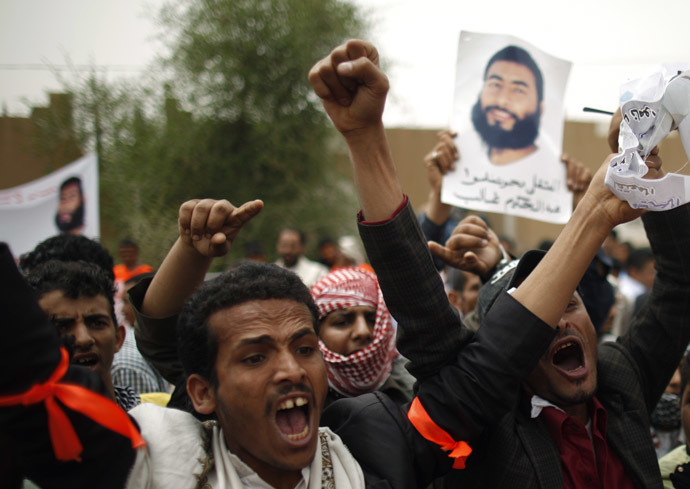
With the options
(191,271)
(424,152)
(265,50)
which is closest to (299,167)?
(265,50)

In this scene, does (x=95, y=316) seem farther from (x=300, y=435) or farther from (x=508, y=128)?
(x=508, y=128)

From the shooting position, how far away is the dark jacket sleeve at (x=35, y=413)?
1337 millimetres

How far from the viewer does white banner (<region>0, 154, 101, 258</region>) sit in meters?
5.59

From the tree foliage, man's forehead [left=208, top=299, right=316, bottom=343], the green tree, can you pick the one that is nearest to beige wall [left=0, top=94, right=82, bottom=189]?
the tree foliage

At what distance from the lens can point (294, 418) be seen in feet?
5.79

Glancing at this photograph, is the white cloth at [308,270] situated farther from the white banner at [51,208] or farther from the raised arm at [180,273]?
the raised arm at [180,273]

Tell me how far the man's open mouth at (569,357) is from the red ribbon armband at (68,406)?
4.50ft

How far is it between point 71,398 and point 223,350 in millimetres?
495

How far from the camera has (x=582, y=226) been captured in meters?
1.81

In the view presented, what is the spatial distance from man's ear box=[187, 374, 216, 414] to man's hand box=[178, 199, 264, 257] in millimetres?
390

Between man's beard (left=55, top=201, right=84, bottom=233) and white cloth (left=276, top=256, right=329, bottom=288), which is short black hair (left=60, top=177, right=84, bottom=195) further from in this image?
white cloth (left=276, top=256, right=329, bottom=288)

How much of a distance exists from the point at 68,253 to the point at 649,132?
2.52 meters

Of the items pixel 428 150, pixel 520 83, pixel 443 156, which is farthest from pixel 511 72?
pixel 428 150

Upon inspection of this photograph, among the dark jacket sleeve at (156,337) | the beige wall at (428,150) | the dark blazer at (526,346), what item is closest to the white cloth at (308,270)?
the dark jacket sleeve at (156,337)
